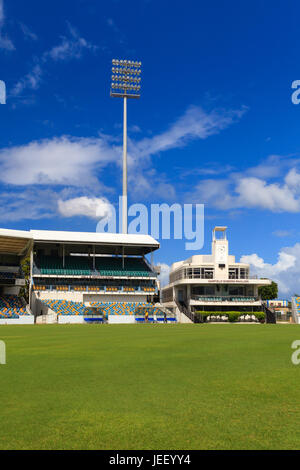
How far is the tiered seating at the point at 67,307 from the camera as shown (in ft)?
169

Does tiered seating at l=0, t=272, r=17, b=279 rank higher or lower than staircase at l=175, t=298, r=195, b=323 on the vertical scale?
higher

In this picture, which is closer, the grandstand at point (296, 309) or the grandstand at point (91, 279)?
A: the grandstand at point (91, 279)

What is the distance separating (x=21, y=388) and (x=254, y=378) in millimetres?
4647

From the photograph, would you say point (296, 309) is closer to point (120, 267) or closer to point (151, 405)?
point (120, 267)

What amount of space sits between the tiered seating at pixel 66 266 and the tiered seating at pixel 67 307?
576 centimetres

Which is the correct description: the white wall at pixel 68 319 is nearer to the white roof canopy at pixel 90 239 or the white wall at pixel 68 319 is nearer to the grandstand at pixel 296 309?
the white roof canopy at pixel 90 239

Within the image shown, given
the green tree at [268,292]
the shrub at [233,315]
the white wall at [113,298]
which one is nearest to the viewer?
the shrub at [233,315]

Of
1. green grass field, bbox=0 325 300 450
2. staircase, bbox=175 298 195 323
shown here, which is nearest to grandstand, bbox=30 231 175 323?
staircase, bbox=175 298 195 323

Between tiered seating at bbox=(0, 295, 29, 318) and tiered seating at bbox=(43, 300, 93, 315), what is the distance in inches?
130

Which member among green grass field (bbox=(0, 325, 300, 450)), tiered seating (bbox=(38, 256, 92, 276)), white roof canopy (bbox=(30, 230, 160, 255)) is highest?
white roof canopy (bbox=(30, 230, 160, 255))

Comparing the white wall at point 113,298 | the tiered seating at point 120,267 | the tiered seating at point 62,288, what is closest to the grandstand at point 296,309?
the tiered seating at point 120,267

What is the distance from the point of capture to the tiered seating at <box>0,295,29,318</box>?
46719 millimetres

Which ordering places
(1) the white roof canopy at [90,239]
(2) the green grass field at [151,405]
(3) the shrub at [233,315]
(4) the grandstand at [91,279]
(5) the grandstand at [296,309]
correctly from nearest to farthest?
(2) the green grass field at [151,405] → (4) the grandstand at [91,279] → (3) the shrub at [233,315] → (5) the grandstand at [296,309] → (1) the white roof canopy at [90,239]

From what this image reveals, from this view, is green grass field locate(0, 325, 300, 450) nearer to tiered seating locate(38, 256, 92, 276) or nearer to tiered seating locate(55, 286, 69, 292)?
tiered seating locate(55, 286, 69, 292)
